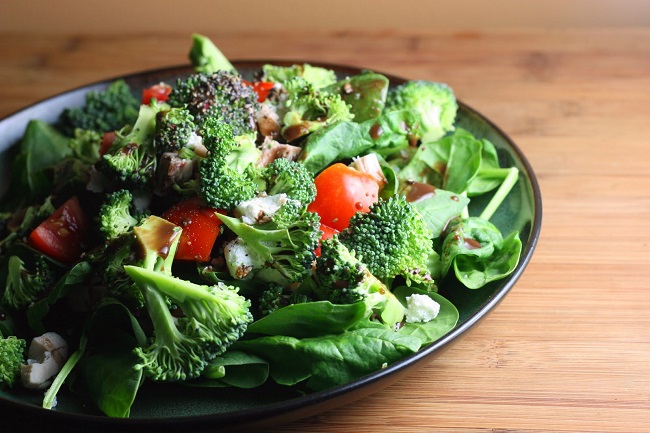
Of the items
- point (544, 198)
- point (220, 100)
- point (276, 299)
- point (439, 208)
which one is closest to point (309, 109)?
point (220, 100)

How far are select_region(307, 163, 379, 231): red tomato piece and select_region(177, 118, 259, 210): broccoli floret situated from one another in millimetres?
183

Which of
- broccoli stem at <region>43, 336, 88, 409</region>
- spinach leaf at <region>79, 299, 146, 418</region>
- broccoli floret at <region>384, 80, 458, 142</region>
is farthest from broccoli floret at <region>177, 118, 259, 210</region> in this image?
broccoli floret at <region>384, 80, 458, 142</region>

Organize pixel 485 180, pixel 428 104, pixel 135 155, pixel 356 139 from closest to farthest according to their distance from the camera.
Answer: pixel 135 155 → pixel 356 139 → pixel 485 180 → pixel 428 104

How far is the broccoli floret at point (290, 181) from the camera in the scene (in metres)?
2.07

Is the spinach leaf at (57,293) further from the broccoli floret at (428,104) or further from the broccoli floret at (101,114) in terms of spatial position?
the broccoli floret at (428,104)

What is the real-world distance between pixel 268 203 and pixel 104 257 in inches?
17.5

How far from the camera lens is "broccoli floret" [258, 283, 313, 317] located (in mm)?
1975

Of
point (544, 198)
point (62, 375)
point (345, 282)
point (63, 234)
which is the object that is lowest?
point (544, 198)

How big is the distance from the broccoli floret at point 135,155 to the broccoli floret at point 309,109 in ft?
1.25

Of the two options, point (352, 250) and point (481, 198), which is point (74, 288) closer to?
point (352, 250)

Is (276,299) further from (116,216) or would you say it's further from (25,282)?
(25,282)

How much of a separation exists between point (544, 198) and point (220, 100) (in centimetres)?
128

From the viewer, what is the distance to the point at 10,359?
1.96m

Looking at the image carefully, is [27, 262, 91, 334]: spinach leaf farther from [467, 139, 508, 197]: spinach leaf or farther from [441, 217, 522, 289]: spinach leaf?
[467, 139, 508, 197]: spinach leaf
